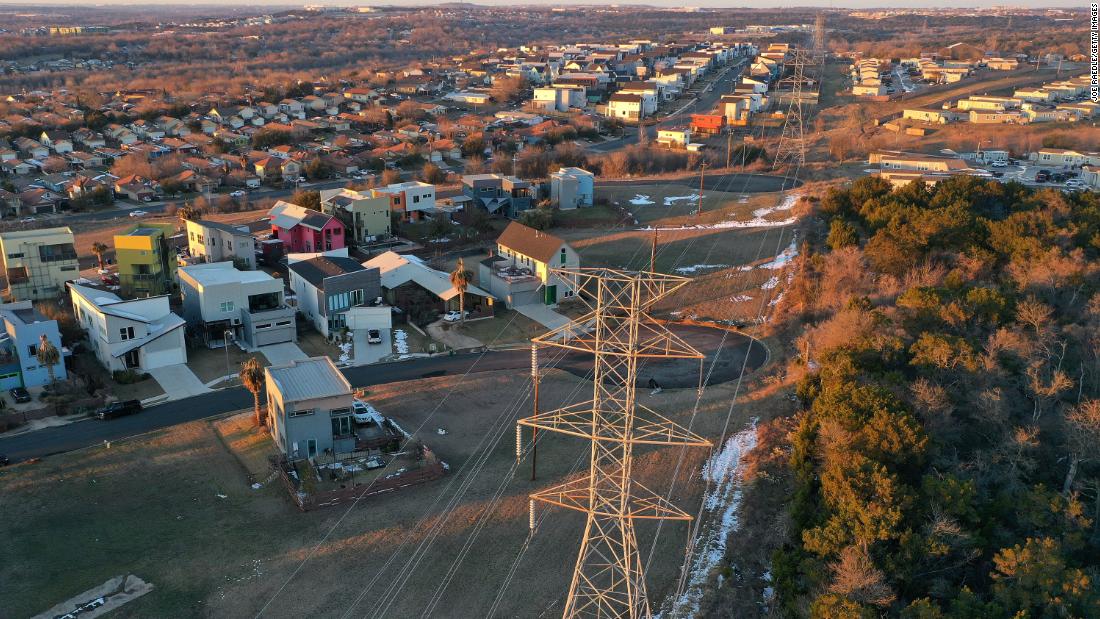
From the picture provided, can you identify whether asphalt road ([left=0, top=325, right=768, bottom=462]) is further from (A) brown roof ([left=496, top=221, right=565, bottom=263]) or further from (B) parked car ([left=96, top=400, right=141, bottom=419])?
(A) brown roof ([left=496, top=221, right=565, bottom=263])

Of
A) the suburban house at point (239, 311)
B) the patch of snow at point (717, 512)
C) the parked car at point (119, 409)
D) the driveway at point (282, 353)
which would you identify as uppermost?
the suburban house at point (239, 311)

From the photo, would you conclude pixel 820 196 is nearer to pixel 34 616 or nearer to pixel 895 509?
pixel 895 509

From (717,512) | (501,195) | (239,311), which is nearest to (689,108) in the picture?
(501,195)

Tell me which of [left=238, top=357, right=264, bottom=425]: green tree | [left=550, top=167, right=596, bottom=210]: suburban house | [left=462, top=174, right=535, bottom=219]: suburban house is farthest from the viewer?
[left=550, top=167, right=596, bottom=210]: suburban house

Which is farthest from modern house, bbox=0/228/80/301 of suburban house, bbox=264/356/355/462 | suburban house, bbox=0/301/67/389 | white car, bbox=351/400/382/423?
white car, bbox=351/400/382/423

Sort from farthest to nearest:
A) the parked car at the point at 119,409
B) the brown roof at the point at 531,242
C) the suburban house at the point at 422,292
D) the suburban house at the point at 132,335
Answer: the brown roof at the point at 531,242, the suburban house at the point at 422,292, the suburban house at the point at 132,335, the parked car at the point at 119,409

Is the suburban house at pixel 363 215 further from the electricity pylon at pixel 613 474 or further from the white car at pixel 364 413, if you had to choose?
the electricity pylon at pixel 613 474

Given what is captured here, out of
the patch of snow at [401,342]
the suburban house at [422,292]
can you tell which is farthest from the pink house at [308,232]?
the patch of snow at [401,342]
